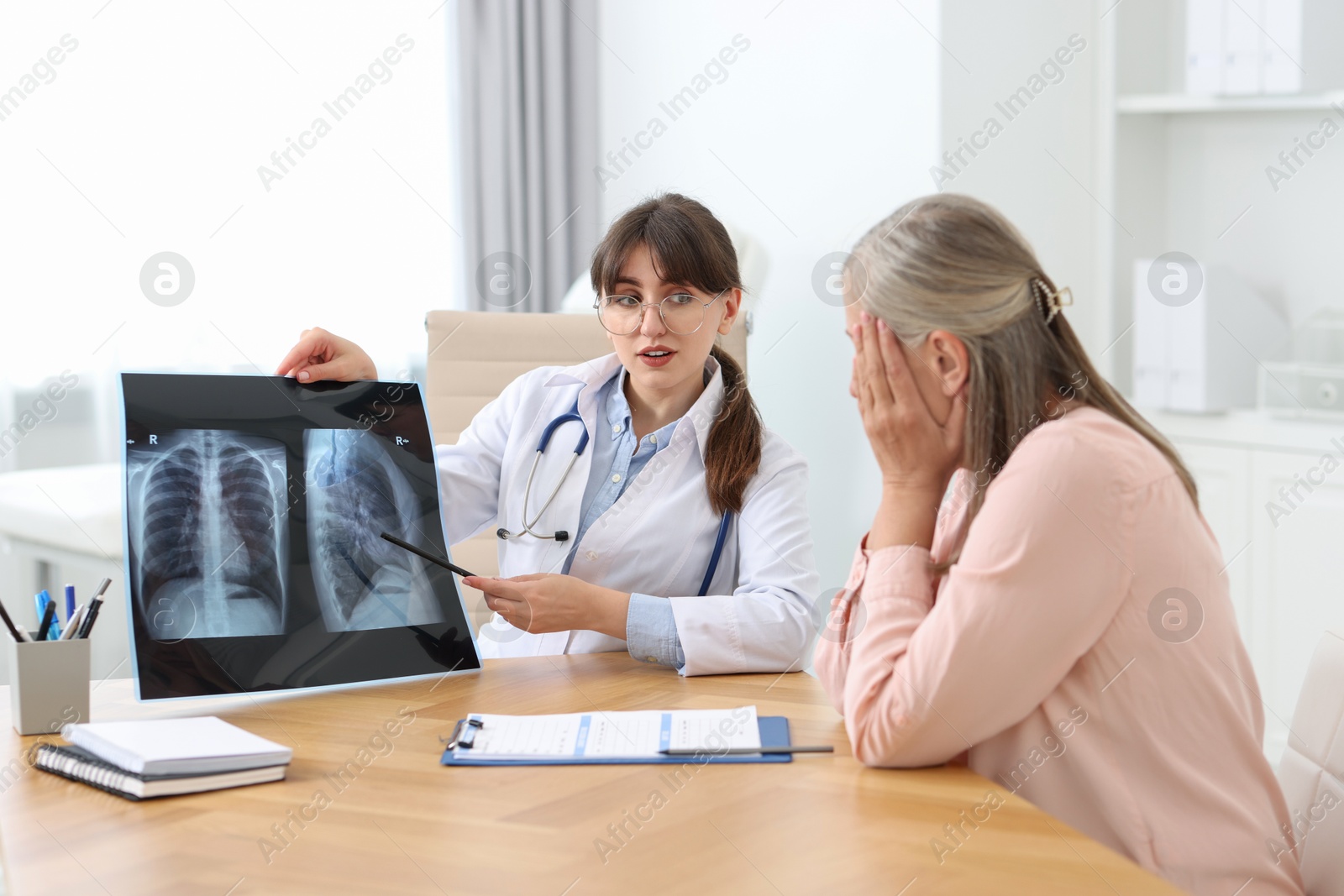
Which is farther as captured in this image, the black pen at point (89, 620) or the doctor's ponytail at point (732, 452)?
the doctor's ponytail at point (732, 452)

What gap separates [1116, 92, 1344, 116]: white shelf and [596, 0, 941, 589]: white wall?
560 mm

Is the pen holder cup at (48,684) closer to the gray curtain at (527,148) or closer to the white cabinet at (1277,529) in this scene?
the white cabinet at (1277,529)

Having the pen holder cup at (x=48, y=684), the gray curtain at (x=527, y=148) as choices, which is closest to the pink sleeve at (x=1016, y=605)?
the pen holder cup at (x=48, y=684)

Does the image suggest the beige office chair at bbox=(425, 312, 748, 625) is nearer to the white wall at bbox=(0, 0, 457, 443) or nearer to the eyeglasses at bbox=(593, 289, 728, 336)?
the eyeglasses at bbox=(593, 289, 728, 336)

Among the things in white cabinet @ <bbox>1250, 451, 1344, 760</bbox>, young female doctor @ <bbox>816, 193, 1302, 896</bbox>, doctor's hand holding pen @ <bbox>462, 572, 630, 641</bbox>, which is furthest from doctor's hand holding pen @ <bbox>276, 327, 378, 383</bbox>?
white cabinet @ <bbox>1250, 451, 1344, 760</bbox>

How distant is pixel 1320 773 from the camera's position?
1.07 m

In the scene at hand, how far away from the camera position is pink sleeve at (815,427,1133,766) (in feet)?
3.07

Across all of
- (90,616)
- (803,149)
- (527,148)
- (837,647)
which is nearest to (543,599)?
(837,647)

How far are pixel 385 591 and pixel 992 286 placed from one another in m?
0.75

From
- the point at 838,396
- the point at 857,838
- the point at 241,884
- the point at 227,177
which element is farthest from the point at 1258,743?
the point at 227,177

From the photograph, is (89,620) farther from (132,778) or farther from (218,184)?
(218,184)

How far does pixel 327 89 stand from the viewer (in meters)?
3.22

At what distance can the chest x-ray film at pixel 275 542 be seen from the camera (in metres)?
1.20

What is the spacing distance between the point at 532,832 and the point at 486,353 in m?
1.39
